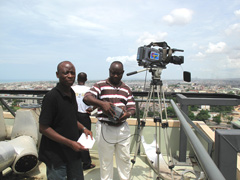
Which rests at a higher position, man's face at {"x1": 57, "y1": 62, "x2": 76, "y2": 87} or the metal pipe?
man's face at {"x1": 57, "y1": 62, "x2": 76, "y2": 87}

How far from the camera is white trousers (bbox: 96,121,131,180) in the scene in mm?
2170

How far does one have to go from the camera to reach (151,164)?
288cm

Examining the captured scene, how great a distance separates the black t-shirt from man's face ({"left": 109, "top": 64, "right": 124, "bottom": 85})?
664mm

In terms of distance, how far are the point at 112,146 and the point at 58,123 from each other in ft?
2.74

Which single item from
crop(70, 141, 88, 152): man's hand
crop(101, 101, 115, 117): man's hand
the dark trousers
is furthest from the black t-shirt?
the dark trousers

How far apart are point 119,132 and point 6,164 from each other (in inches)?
48.8

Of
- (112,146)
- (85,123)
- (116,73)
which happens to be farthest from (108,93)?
(85,123)

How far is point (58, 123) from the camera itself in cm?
155

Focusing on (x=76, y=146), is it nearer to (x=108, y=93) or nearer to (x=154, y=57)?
(x=108, y=93)

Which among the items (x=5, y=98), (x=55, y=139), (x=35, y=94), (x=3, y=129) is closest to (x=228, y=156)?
(x=55, y=139)

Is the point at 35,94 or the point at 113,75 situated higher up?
the point at 113,75

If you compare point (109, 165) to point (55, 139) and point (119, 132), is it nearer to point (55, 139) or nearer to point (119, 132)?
point (119, 132)

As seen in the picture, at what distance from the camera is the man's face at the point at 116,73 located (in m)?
2.12

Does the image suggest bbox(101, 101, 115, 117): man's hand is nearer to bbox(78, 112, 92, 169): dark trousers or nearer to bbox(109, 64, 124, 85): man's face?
bbox(109, 64, 124, 85): man's face
